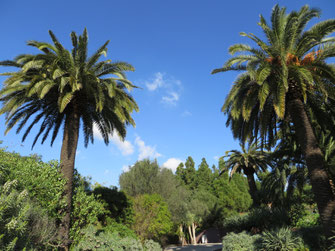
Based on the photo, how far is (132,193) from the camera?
106 feet

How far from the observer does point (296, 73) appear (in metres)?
10.7

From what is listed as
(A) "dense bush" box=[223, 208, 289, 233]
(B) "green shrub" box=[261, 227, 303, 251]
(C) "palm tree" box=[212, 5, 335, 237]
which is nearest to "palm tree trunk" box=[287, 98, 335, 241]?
(C) "palm tree" box=[212, 5, 335, 237]

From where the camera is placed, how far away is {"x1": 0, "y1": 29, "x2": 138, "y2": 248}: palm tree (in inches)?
425

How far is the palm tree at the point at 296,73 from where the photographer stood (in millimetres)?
10227

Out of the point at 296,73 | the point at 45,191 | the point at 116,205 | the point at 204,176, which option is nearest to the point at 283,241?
the point at 296,73

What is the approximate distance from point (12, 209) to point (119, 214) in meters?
16.5

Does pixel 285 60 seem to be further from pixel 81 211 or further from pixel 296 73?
pixel 81 211

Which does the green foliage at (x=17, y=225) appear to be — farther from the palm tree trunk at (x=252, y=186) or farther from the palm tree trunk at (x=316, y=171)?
the palm tree trunk at (x=252, y=186)

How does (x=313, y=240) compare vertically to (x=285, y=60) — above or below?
below

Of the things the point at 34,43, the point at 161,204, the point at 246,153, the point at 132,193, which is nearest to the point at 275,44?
the point at 34,43

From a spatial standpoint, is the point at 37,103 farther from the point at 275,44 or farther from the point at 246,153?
the point at 246,153

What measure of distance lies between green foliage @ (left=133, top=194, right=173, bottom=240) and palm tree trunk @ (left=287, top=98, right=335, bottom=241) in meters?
15.5

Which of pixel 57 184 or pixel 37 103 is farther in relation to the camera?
pixel 37 103

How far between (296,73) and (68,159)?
36.4 feet
